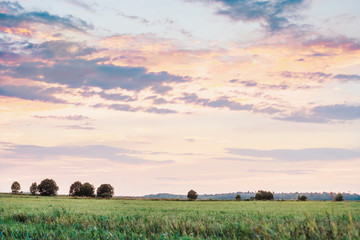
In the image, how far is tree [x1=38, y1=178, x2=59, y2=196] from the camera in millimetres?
152750

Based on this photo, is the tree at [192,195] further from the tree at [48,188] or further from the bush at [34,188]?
the bush at [34,188]

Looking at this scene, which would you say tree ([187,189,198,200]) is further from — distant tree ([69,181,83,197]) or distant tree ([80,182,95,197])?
distant tree ([69,181,83,197])

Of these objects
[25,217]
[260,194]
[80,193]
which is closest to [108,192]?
[80,193]

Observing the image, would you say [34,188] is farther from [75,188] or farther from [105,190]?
[105,190]

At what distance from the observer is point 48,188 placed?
153250mm

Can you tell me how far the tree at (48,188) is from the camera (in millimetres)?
152750

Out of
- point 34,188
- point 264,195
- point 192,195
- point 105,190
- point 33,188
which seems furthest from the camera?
point 33,188

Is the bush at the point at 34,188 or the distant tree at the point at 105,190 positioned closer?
the distant tree at the point at 105,190

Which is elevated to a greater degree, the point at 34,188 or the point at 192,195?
the point at 34,188

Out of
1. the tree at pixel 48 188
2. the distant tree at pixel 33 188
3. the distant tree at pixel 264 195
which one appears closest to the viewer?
the distant tree at pixel 264 195

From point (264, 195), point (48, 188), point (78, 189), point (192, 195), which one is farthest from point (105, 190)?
point (264, 195)

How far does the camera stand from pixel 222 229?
5477 mm

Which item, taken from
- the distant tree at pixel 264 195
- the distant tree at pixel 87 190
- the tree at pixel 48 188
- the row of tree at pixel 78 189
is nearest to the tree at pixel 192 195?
the distant tree at pixel 264 195

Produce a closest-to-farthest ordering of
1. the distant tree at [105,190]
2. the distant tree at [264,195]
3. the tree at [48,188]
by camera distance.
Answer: the distant tree at [264,195], the distant tree at [105,190], the tree at [48,188]
